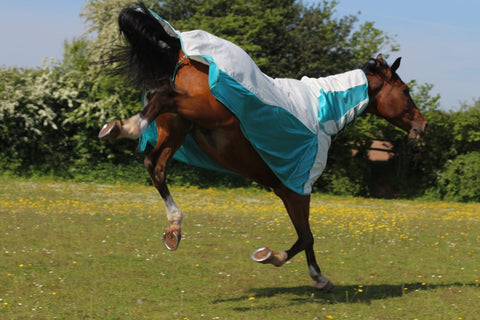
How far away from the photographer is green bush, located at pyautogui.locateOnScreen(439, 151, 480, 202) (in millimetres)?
21188

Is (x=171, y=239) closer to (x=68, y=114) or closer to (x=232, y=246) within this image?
(x=232, y=246)

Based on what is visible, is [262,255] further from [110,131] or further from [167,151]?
[110,131]

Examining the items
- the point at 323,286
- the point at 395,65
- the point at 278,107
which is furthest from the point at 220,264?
the point at 395,65

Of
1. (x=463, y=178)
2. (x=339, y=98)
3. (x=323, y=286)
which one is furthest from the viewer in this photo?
(x=463, y=178)

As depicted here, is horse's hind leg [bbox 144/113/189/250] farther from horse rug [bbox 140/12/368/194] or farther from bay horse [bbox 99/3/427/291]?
horse rug [bbox 140/12/368/194]

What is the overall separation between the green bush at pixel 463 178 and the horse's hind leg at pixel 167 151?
1775 cm

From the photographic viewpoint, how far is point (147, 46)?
596 centimetres

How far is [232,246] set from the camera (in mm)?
10539

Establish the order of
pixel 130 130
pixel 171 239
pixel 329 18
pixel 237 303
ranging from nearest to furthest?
pixel 130 130 → pixel 171 239 → pixel 237 303 → pixel 329 18

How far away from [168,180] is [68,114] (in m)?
4.56

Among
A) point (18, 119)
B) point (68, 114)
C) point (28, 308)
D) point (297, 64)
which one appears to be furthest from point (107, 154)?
point (28, 308)

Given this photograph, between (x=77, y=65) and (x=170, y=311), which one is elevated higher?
(x=77, y=65)

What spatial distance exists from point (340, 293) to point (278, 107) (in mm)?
2875

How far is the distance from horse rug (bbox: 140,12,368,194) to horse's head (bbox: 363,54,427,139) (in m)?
0.27
